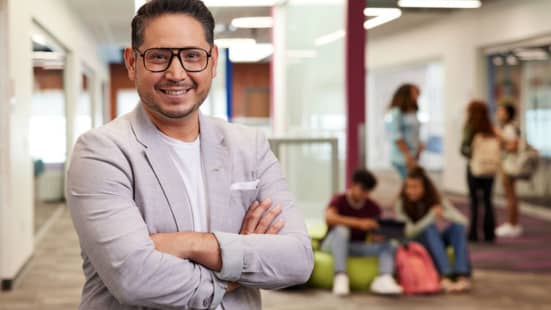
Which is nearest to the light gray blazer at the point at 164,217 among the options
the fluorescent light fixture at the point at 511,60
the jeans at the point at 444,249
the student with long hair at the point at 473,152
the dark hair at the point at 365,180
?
the dark hair at the point at 365,180

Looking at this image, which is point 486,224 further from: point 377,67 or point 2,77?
point 377,67

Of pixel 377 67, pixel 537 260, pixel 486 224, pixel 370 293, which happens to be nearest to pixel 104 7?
pixel 370 293

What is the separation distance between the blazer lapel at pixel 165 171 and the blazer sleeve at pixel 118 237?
6 centimetres

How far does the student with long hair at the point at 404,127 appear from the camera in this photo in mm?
5812

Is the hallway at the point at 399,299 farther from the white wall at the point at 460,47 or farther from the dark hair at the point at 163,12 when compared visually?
the white wall at the point at 460,47

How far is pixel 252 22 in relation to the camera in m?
2.26

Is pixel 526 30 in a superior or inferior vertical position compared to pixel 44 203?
superior

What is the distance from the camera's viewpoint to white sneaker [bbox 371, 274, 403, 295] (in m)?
4.82

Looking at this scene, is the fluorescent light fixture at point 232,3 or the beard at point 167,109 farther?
the fluorescent light fixture at point 232,3

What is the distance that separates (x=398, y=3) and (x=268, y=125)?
116 centimetres

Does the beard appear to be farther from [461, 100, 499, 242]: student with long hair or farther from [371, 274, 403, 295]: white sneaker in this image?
[461, 100, 499, 242]: student with long hair

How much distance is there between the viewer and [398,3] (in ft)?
16.6

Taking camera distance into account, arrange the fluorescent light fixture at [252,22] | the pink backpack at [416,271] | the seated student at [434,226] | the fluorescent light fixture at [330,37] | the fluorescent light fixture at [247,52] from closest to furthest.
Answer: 1. the fluorescent light fixture at [252,22]
2. the fluorescent light fixture at [247,52]
3. the pink backpack at [416,271]
4. the seated student at [434,226]
5. the fluorescent light fixture at [330,37]

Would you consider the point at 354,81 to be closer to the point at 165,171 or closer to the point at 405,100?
the point at 405,100
